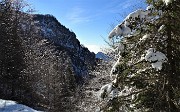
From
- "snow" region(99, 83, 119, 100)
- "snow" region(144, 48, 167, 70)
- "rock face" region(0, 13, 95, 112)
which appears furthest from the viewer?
"rock face" region(0, 13, 95, 112)

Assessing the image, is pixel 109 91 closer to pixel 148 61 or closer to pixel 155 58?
pixel 148 61

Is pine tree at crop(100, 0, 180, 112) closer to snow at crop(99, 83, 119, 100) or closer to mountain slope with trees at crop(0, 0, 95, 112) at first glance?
snow at crop(99, 83, 119, 100)

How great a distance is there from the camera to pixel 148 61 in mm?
6930

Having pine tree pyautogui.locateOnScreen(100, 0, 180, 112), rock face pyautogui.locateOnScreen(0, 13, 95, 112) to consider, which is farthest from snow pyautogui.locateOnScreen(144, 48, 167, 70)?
rock face pyautogui.locateOnScreen(0, 13, 95, 112)

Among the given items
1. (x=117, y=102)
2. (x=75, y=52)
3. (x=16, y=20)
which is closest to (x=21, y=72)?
(x=16, y=20)

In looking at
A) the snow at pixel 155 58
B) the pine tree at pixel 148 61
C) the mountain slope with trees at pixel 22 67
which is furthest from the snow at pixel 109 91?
the mountain slope with trees at pixel 22 67

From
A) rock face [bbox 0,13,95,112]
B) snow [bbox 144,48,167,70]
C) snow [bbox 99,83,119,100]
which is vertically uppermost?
rock face [bbox 0,13,95,112]

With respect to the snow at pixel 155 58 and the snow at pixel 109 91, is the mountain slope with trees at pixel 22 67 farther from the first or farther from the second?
the snow at pixel 155 58

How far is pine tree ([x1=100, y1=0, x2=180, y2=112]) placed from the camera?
718cm

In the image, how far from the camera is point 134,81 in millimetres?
7762

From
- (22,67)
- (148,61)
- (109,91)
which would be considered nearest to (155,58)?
(148,61)

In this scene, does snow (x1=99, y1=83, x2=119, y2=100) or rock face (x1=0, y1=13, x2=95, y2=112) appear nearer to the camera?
snow (x1=99, y1=83, x2=119, y2=100)

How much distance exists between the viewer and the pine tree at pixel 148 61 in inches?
283

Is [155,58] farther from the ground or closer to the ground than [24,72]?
closer to the ground
